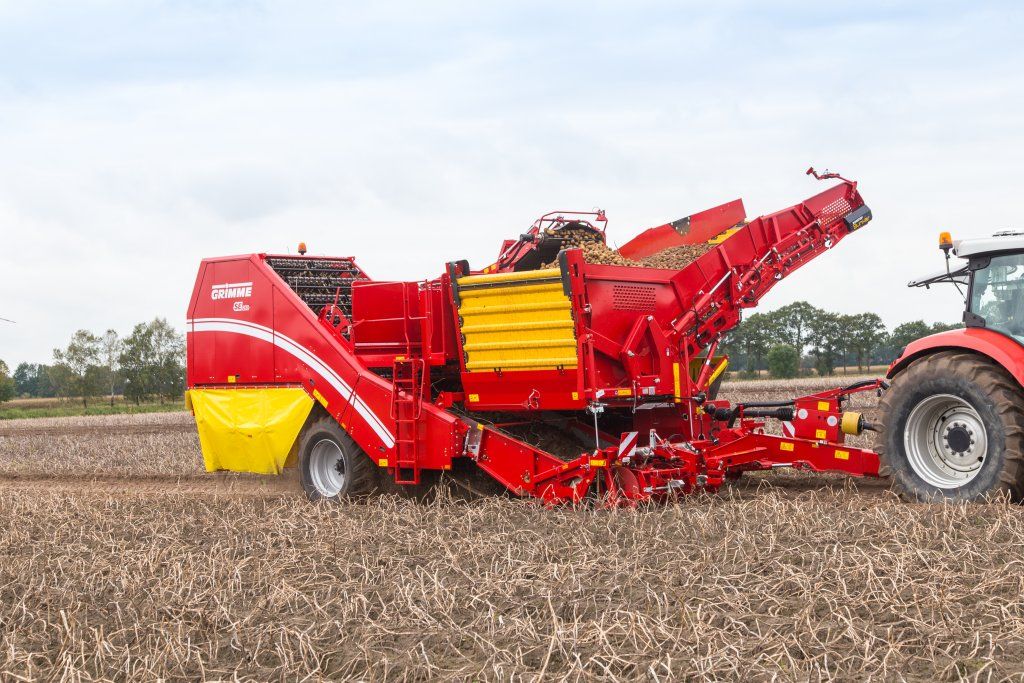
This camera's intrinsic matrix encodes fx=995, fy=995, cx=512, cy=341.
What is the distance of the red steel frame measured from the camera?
762 cm

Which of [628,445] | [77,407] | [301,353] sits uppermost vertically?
[301,353]

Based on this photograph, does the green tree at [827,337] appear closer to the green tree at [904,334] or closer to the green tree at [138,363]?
the green tree at [904,334]

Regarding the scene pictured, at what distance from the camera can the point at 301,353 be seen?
9477mm

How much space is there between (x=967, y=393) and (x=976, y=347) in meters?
0.33

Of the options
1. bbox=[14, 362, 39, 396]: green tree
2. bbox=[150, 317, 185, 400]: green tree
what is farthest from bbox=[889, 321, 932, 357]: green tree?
bbox=[14, 362, 39, 396]: green tree

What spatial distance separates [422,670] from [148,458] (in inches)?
430

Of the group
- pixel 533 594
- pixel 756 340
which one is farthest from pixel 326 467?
pixel 756 340

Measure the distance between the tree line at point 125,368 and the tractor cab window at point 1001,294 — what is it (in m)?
49.8

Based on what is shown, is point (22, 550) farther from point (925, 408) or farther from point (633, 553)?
point (925, 408)

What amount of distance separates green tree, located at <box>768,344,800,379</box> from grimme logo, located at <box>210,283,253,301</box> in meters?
50.0

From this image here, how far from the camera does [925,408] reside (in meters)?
7.12

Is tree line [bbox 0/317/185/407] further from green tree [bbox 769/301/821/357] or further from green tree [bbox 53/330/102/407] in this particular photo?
green tree [bbox 769/301/821/357]

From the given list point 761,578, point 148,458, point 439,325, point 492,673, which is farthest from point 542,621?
point 148,458

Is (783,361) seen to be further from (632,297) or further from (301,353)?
(632,297)
